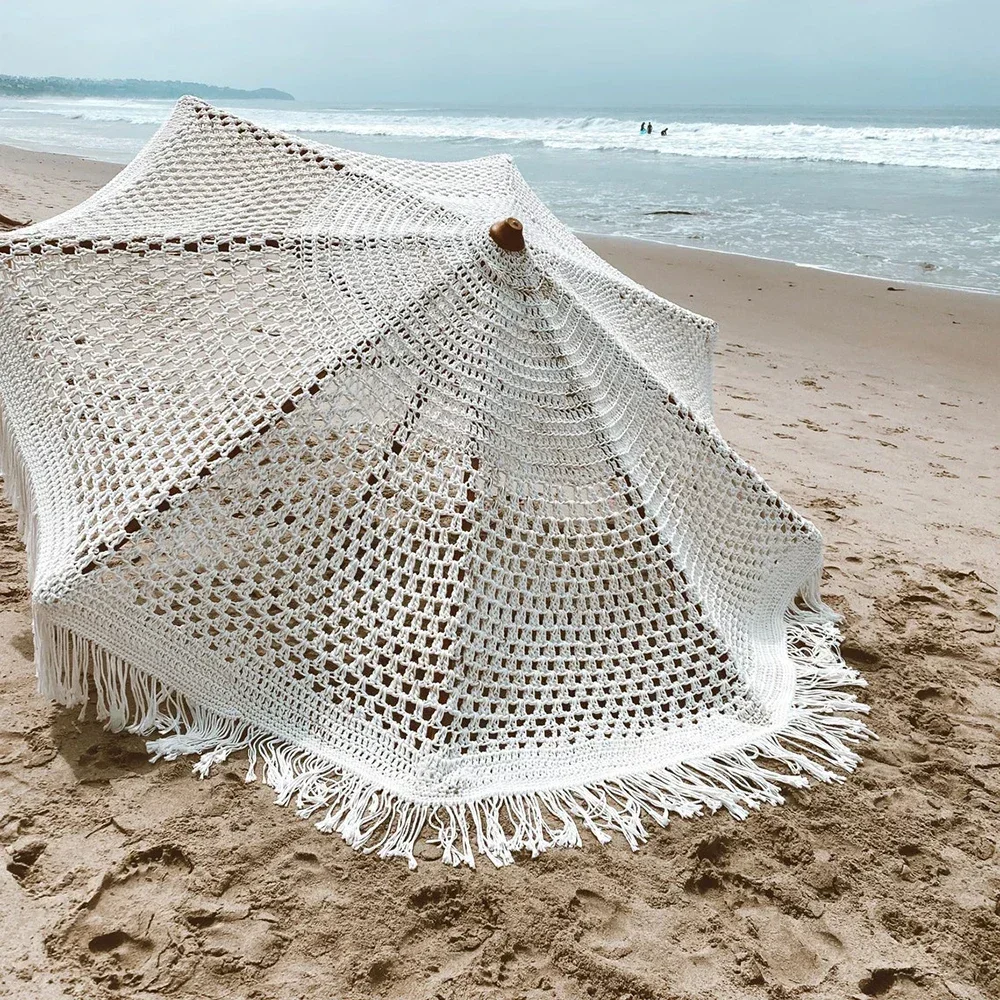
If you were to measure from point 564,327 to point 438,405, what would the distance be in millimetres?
355

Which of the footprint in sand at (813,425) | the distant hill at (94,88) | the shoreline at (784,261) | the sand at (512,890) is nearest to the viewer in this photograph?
the sand at (512,890)

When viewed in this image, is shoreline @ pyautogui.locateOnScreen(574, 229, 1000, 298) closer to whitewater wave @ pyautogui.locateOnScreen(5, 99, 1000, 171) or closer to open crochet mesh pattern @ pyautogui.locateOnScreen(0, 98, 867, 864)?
open crochet mesh pattern @ pyautogui.locateOnScreen(0, 98, 867, 864)

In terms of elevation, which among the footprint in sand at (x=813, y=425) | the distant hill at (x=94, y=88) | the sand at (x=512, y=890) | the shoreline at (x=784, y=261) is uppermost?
the distant hill at (x=94, y=88)

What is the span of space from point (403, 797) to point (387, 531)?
0.52 metres

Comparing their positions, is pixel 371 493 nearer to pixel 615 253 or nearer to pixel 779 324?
pixel 779 324

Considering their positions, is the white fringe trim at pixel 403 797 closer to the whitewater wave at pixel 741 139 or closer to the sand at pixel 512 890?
the sand at pixel 512 890

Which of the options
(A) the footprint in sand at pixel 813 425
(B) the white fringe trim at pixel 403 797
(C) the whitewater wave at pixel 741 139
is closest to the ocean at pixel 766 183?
(C) the whitewater wave at pixel 741 139

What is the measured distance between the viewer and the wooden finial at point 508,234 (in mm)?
1868

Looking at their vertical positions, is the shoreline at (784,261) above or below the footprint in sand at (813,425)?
above

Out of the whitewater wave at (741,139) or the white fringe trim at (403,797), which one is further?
the whitewater wave at (741,139)

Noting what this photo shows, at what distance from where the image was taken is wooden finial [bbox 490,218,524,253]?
6.13 ft

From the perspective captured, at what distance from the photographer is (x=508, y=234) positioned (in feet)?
6.13

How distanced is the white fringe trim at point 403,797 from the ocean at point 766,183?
616cm

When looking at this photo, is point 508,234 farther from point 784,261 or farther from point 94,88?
point 94,88
